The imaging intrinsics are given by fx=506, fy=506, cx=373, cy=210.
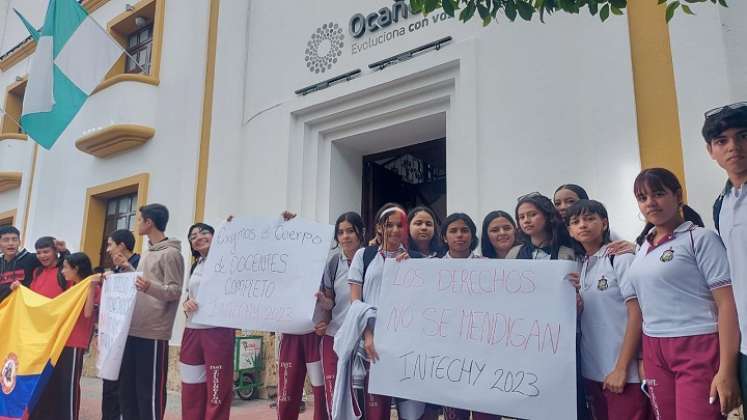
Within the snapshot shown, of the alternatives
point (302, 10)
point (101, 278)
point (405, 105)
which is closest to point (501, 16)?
point (405, 105)

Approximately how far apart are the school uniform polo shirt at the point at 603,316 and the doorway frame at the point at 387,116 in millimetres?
2360

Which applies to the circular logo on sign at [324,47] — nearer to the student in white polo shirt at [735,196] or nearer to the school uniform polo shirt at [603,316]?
the school uniform polo shirt at [603,316]

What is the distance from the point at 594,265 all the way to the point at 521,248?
0.43m

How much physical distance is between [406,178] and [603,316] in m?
5.38

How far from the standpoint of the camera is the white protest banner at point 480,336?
2113 millimetres

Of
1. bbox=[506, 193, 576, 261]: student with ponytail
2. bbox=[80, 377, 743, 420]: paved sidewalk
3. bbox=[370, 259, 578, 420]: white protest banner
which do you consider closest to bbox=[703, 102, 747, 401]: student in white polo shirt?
bbox=[370, 259, 578, 420]: white protest banner

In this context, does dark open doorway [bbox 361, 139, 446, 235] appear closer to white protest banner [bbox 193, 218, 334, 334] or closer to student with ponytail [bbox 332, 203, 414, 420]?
white protest banner [bbox 193, 218, 334, 334]

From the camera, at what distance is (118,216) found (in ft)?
26.7

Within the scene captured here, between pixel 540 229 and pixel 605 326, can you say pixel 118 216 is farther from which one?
pixel 605 326

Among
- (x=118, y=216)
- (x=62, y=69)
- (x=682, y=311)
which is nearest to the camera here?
(x=682, y=311)

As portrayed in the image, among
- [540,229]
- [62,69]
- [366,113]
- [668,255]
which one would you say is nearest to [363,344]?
[540,229]

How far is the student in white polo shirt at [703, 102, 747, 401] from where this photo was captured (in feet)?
5.29

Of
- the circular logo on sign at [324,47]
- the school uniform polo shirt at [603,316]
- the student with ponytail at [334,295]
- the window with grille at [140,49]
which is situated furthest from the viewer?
the window with grille at [140,49]

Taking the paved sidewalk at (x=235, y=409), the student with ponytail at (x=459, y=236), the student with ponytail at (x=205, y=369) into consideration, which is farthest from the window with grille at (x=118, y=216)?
the student with ponytail at (x=459, y=236)
